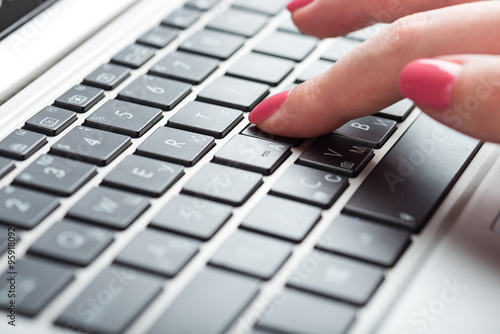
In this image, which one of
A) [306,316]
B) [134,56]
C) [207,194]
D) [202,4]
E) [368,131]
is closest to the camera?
[306,316]

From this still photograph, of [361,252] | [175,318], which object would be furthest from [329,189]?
[175,318]

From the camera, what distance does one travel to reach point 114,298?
491mm

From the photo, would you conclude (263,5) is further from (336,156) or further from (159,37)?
(336,156)

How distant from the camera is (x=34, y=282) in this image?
1.65ft

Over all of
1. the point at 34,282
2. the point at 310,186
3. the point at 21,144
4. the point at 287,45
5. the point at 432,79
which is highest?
the point at 287,45

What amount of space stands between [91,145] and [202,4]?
1.09 ft

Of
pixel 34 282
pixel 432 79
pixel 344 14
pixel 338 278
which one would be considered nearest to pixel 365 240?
pixel 338 278

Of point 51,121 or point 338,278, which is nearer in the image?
point 338,278

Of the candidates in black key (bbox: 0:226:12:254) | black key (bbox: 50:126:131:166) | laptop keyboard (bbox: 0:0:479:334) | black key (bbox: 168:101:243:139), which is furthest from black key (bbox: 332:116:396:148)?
black key (bbox: 0:226:12:254)

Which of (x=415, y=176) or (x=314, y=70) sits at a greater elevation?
(x=314, y=70)

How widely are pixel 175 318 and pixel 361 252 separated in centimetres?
16

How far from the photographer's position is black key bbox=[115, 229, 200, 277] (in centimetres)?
52

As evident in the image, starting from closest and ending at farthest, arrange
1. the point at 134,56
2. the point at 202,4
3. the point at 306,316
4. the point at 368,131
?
the point at 306,316, the point at 368,131, the point at 134,56, the point at 202,4

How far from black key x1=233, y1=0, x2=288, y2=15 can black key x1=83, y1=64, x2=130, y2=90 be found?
0.70ft
